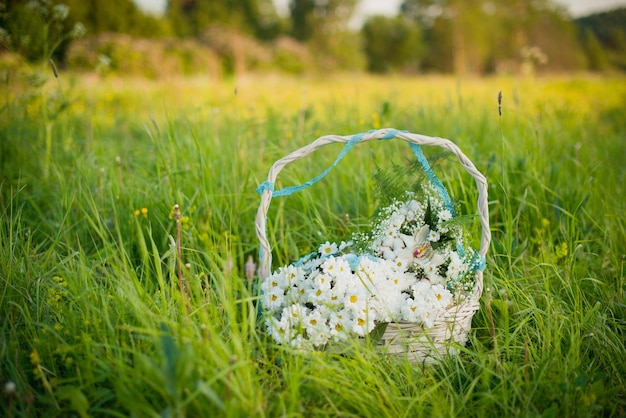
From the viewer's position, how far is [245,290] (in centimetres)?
137

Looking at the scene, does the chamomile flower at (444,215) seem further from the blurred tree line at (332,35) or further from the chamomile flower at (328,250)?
the blurred tree line at (332,35)

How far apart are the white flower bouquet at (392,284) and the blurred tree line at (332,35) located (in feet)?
37.7

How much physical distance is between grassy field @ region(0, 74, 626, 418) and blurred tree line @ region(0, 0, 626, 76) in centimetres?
1044

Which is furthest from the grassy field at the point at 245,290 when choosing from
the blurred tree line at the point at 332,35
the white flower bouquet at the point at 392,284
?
the blurred tree line at the point at 332,35

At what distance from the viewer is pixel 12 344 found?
4.63ft

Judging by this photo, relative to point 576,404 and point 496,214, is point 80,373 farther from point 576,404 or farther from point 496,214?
point 496,214

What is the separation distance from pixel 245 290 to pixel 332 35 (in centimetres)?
2420

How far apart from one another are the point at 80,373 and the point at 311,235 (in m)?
1.17

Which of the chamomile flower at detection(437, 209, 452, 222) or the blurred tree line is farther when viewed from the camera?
the blurred tree line

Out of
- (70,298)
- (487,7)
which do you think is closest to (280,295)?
(70,298)

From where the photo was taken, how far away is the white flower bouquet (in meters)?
1.48

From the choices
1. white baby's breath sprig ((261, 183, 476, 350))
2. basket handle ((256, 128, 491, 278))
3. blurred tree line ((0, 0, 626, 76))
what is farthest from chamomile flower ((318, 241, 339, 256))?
blurred tree line ((0, 0, 626, 76))

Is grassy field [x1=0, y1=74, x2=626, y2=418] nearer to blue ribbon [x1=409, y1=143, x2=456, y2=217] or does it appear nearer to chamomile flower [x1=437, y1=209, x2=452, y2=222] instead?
blue ribbon [x1=409, y1=143, x2=456, y2=217]

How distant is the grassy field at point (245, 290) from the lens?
4.29 feet
